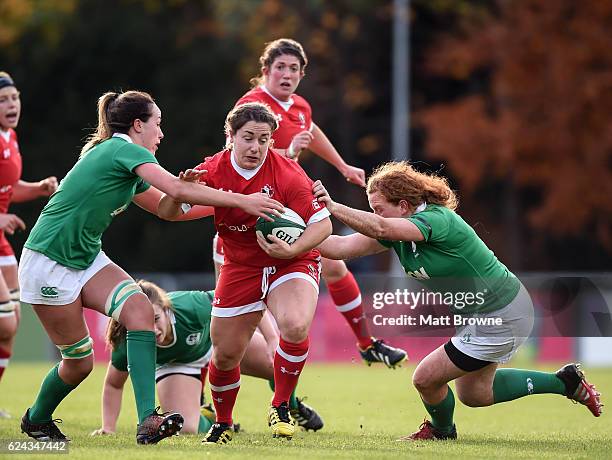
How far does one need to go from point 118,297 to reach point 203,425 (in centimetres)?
199

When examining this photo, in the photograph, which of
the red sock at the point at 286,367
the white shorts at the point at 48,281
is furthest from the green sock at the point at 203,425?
the white shorts at the point at 48,281

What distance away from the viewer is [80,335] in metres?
6.56

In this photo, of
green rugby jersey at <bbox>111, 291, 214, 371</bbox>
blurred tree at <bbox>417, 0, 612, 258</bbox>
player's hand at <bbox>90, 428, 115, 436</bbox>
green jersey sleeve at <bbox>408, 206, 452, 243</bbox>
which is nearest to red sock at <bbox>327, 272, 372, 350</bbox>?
green rugby jersey at <bbox>111, 291, 214, 371</bbox>

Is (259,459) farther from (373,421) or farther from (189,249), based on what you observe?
(189,249)

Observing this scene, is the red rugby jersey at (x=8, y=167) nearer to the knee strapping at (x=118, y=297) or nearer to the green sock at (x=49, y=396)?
the green sock at (x=49, y=396)

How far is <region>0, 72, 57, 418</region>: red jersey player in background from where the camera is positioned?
8.49 metres

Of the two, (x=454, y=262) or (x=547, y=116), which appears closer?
(x=454, y=262)

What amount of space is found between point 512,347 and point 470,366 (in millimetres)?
321

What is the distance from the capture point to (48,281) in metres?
6.37

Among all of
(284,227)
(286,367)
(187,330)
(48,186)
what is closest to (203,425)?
(187,330)

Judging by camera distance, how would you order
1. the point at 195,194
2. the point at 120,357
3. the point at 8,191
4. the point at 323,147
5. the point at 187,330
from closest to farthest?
the point at 195,194, the point at 120,357, the point at 187,330, the point at 323,147, the point at 8,191

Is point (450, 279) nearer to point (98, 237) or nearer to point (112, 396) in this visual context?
point (98, 237)

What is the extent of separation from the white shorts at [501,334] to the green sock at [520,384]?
0.16 metres

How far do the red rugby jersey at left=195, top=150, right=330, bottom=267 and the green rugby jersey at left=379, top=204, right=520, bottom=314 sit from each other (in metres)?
0.57
